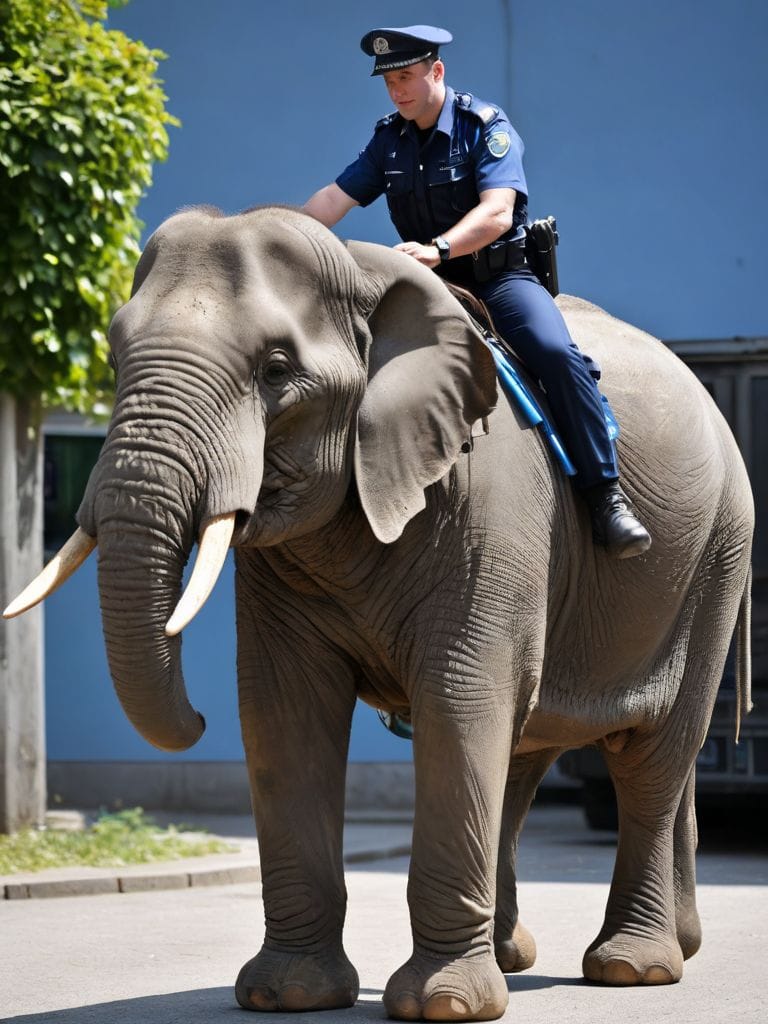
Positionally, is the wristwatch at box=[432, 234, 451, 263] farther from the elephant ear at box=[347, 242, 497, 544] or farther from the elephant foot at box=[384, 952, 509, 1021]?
the elephant foot at box=[384, 952, 509, 1021]

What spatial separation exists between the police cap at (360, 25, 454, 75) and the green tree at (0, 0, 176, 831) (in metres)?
4.99

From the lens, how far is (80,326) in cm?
1206

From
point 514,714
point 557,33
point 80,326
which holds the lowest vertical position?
point 514,714

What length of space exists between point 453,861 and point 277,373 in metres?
1.65

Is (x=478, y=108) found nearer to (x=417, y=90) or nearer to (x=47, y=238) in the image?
(x=417, y=90)

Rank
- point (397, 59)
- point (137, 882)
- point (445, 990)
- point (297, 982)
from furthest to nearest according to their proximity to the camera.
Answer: point (137, 882) → point (397, 59) → point (297, 982) → point (445, 990)

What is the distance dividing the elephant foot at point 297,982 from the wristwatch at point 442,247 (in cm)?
239

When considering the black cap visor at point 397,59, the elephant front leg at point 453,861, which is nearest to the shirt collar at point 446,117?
the black cap visor at point 397,59

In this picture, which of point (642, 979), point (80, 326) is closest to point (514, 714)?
point (642, 979)

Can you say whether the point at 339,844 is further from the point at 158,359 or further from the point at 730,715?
the point at 730,715

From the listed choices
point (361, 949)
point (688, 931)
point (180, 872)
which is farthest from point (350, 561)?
point (180, 872)

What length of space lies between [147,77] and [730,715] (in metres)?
5.73

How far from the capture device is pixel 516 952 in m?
7.55

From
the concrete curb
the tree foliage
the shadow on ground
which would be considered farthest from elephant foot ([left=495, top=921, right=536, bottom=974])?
the tree foliage
